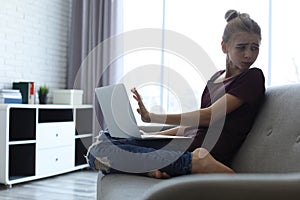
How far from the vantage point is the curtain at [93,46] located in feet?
12.1

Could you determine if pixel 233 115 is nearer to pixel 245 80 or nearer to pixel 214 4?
pixel 245 80

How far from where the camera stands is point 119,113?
1267mm

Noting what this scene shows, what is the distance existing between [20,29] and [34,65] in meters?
0.38

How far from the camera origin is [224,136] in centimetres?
119

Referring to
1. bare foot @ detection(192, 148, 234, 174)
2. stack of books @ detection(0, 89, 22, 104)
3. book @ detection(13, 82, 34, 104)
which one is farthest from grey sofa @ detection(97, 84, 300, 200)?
book @ detection(13, 82, 34, 104)

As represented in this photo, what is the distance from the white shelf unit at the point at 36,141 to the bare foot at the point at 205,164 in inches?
80.9

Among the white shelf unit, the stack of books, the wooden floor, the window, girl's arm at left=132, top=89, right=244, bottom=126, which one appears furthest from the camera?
the window

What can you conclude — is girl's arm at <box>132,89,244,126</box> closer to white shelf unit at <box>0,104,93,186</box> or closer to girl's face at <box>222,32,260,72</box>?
Result: girl's face at <box>222,32,260,72</box>

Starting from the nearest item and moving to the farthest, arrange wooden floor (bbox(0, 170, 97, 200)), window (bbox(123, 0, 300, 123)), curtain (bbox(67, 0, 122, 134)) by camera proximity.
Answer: wooden floor (bbox(0, 170, 97, 200)), window (bbox(123, 0, 300, 123)), curtain (bbox(67, 0, 122, 134))

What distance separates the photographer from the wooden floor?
2.44 meters

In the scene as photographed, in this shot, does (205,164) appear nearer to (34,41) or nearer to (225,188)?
(225,188)

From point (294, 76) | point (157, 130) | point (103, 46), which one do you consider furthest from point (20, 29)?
point (294, 76)

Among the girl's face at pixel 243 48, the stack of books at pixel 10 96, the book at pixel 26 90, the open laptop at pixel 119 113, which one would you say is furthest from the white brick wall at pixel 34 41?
the girl's face at pixel 243 48

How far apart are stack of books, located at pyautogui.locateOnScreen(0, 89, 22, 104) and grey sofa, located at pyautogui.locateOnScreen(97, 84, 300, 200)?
2065 millimetres
